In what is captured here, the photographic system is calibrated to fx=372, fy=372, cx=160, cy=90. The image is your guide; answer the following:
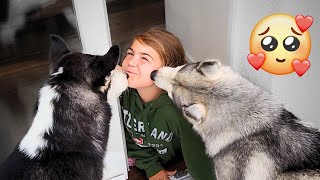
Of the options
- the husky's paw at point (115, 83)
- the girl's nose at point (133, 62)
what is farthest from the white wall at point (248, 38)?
the husky's paw at point (115, 83)

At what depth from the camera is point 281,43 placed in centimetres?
190

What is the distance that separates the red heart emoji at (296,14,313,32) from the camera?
190 cm

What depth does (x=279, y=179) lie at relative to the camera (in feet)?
5.61

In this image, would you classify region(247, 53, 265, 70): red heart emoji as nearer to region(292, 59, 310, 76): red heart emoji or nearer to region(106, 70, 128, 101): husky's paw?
region(292, 59, 310, 76): red heart emoji

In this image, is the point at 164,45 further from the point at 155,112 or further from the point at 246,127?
the point at 246,127

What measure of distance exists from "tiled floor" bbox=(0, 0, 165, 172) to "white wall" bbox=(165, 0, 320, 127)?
98 centimetres

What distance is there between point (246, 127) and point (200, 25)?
4.40ft

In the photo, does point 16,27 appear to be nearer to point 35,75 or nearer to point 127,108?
point 35,75

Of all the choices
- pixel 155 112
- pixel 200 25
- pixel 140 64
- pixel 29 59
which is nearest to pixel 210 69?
pixel 140 64

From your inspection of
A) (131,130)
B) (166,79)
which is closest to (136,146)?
(131,130)

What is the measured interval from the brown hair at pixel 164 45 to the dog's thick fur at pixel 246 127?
1.48 feet

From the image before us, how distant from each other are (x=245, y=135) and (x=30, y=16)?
9.52 feet

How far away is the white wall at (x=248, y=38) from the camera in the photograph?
196 centimetres

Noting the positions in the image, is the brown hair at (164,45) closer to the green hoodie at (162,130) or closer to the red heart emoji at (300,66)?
the green hoodie at (162,130)
